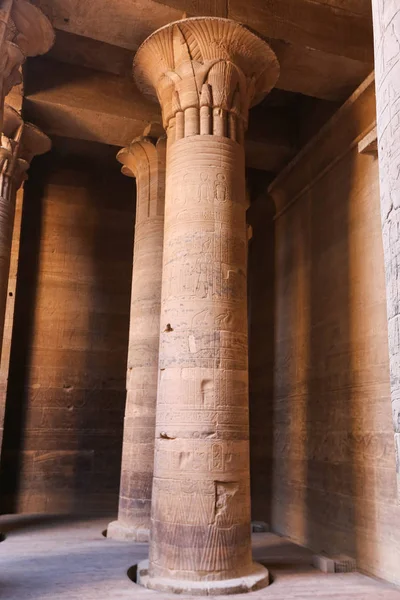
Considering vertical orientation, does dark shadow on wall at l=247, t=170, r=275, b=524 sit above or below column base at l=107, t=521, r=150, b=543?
above

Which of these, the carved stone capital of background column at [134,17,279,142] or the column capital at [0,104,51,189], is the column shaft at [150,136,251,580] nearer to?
the carved stone capital of background column at [134,17,279,142]

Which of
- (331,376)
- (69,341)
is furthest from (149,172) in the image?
(331,376)

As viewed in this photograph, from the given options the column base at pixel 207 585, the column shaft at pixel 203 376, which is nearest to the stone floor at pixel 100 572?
the column base at pixel 207 585

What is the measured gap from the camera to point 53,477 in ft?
39.4

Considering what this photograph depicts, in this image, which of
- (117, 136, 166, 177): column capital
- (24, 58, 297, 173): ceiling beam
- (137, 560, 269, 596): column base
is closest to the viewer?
(137, 560, 269, 596): column base

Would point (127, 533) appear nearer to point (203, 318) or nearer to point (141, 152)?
point (203, 318)

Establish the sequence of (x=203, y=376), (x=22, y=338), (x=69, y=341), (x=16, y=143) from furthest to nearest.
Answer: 1. (x=69, y=341)
2. (x=22, y=338)
3. (x=16, y=143)
4. (x=203, y=376)

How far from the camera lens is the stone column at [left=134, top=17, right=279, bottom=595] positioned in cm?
633

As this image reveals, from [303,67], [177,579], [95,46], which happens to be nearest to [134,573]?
[177,579]

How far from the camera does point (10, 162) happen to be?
33.9 ft

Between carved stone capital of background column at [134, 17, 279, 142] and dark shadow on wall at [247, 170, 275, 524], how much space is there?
4389 millimetres

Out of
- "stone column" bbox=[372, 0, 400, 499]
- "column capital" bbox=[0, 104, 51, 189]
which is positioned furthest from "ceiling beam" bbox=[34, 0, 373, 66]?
"stone column" bbox=[372, 0, 400, 499]

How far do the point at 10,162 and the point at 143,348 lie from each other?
13.3 feet

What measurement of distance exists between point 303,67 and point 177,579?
7233 millimetres
